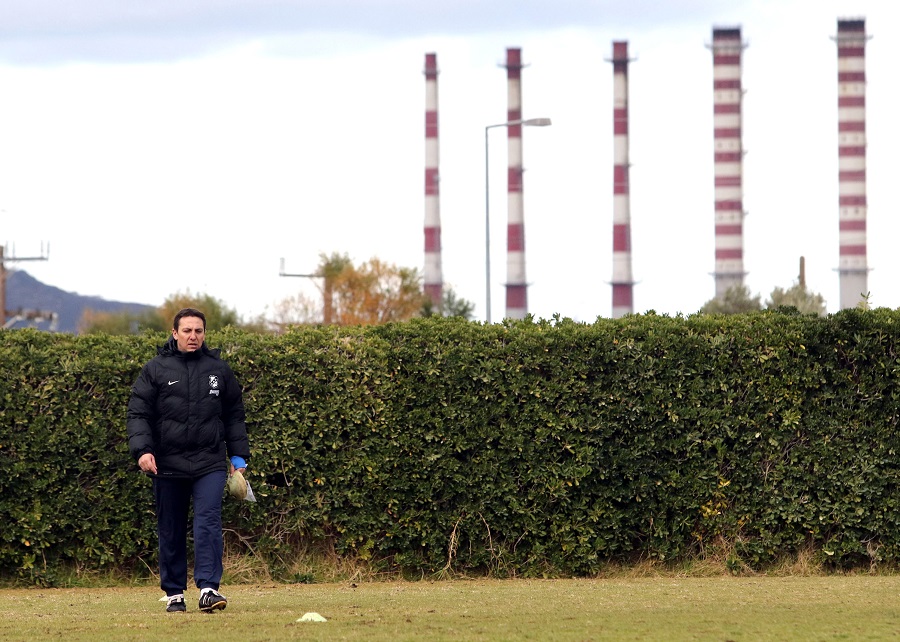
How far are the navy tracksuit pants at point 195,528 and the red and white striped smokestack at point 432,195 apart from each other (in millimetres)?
66752

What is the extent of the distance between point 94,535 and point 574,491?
4.04m

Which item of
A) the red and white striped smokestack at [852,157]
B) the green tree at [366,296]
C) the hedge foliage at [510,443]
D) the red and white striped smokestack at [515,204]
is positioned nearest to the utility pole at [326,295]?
the green tree at [366,296]

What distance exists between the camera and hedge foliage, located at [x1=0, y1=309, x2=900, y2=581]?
1217 cm

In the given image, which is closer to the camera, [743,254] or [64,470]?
[64,470]

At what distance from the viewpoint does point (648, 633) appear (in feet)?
25.9

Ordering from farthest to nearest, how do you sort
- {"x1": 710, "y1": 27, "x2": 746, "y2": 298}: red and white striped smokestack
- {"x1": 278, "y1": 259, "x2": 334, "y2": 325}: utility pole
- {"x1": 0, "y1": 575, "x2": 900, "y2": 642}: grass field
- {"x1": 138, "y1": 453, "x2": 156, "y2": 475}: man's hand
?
1. {"x1": 710, "y1": 27, "x2": 746, "y2": 298}: red and white striped smokestack
2. {"x1": 278, "y1": 259, "x2": 334, "y2": 325}: utility pole
3. {"x1": 138, "y1": 453, "x2": 156, "y2": 475}: man's hand
4. {"x1": 0, "y1": 575, "x2": 900, "y2": 642}: grass field

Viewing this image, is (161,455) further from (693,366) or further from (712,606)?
(693,366)

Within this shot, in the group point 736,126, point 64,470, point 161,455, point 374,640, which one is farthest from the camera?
point 736,126

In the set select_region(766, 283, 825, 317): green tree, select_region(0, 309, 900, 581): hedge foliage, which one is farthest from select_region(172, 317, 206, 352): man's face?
select_region(766, 283, 825, 317): green tree

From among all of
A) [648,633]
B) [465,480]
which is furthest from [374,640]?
[465,480]

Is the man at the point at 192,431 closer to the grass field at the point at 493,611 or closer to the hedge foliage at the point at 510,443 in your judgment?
the grass field at the point at 493,611

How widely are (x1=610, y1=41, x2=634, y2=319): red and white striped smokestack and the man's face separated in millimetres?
66768

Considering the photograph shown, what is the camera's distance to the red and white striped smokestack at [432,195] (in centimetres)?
7781

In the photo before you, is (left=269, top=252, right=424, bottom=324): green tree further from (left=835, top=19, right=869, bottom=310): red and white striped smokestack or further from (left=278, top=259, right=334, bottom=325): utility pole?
(left=835, top=19, right=869, bottom=310): red and white striped smokestack
